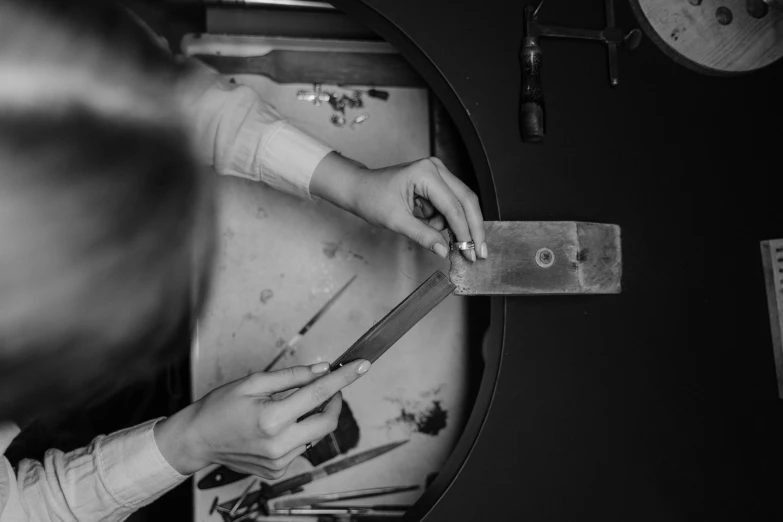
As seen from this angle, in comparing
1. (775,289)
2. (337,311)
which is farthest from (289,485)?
(775,289)

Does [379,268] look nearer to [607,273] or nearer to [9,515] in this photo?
[607,273]

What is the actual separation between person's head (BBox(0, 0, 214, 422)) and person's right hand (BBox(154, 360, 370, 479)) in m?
0.33

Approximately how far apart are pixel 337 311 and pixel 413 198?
391mm

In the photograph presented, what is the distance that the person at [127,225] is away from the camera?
0.89 meters

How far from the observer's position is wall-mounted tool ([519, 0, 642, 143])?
1073mm

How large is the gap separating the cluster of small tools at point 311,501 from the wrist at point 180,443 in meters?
0.33

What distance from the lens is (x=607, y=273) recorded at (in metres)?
1.00

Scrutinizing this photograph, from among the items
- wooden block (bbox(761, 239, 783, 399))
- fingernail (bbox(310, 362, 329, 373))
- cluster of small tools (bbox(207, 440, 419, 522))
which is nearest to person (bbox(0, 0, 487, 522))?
fingernail (bbox(310, 362, 329, 373))

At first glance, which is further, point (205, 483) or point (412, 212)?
point (205, 483)

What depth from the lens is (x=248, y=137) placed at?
3.82 ft

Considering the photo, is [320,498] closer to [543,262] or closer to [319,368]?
[319,368]

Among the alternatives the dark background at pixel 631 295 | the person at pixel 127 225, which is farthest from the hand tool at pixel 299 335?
the dark background at pixel 631 295

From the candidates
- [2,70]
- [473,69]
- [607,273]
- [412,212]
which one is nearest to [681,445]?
[607,273]

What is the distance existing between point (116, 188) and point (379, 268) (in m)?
0.56
